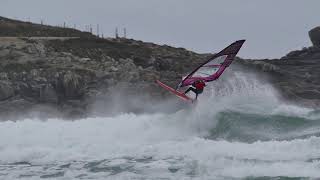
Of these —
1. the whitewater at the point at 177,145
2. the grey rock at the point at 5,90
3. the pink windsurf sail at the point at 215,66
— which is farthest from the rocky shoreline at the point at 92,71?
the pink windsurf sail at the point at 215,66

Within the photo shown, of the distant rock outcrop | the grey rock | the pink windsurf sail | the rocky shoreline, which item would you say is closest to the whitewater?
the pink windsurf sail

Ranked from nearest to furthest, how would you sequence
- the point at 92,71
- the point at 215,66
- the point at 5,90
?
1. the point at 215,66
2. the point at 5,90
3. the point at 92,71

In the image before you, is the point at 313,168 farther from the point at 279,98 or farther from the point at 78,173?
the point at 279,98

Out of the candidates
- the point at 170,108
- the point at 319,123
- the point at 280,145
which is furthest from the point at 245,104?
the point at 280,145

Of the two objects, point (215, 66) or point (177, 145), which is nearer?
point (177, 145)

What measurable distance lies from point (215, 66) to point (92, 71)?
573 inches

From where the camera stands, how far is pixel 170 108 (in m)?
29.9

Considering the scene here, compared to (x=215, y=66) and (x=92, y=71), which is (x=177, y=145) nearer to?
(x=215, y=66)

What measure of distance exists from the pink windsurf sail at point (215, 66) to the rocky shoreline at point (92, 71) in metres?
10.2

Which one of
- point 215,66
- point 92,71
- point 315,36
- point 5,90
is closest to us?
point 215,66

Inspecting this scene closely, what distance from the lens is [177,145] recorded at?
19.4 meters

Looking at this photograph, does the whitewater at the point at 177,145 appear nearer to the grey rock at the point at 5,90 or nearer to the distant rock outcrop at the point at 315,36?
the grey rock at the point at 5,90

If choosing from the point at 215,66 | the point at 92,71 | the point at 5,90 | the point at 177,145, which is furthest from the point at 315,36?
the point at 177,145

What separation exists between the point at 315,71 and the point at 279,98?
7424mm
